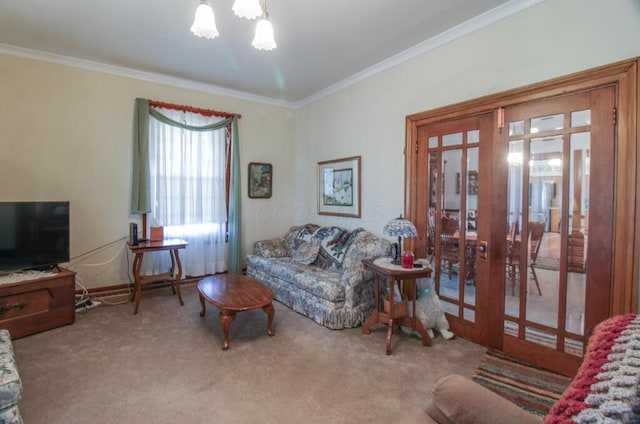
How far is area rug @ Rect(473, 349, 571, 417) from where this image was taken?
206 cm

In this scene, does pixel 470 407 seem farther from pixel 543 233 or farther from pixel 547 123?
pixel 547 123

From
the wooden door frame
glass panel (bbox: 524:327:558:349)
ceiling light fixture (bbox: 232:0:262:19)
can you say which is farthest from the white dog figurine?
ceiling light fixture (bbox: 232:0:262:19)

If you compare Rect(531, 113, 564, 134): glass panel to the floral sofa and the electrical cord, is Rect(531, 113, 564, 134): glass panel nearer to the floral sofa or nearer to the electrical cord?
the floral sofa

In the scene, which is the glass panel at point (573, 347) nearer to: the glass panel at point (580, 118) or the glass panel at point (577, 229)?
the glass panel at point (577, 229)

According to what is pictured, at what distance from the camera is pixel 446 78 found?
3.10 metres

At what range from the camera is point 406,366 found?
2500mm

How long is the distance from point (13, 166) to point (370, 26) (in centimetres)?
407

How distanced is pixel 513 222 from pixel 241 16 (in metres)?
2.51

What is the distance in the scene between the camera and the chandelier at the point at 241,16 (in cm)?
174

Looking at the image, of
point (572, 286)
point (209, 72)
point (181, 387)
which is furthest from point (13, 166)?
point (572, 286)

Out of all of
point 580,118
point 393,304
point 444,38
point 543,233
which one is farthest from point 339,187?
→ point 580,118

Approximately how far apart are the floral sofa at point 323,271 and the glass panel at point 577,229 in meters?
1.63

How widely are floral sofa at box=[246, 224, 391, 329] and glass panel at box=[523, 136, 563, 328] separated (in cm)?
138

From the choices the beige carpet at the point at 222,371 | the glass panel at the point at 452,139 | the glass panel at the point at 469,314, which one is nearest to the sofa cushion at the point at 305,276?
the beige carpet at the point at 222,371
